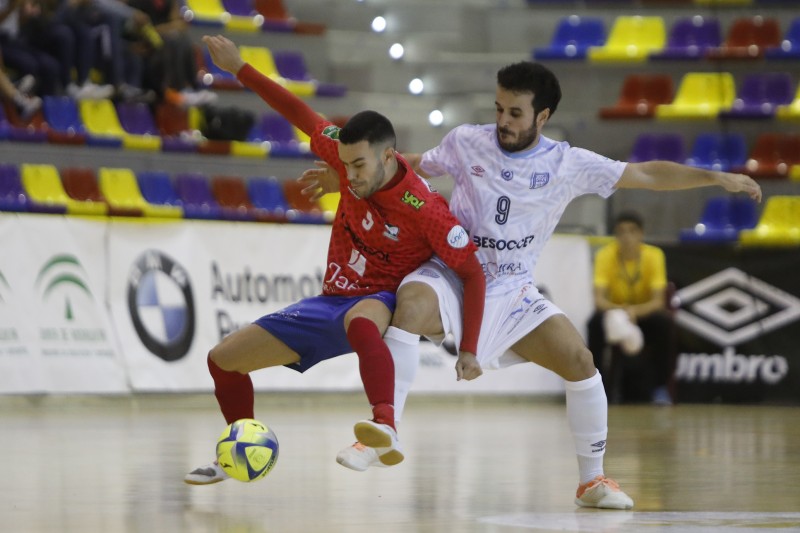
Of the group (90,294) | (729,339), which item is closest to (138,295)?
(90,294)

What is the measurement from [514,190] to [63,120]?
856cm

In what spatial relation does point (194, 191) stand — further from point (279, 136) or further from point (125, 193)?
point (279, 136)

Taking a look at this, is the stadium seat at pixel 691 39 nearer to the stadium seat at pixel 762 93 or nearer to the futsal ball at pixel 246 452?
the stadium seat at pixel 762 93

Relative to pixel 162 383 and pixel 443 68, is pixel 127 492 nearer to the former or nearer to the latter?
pixel 162 383

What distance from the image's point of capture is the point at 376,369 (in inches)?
201

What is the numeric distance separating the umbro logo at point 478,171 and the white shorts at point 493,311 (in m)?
0.41

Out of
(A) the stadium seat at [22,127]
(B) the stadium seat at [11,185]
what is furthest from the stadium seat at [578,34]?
(B) the stadium seat at [11,185]

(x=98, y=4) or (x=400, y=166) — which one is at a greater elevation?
(x=98, y=4)

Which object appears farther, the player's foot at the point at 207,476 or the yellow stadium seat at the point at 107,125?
the yellow stadium seat at the point at 107,125

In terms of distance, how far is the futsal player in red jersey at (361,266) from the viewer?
5332 millimetres

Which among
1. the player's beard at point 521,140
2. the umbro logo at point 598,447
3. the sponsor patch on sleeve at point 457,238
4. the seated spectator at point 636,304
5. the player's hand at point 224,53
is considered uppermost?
the player's hand at point 224,53

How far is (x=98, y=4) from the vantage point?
1358cm

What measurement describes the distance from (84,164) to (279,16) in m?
4.04

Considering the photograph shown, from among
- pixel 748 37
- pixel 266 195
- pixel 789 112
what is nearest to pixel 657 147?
pixel 789 112
